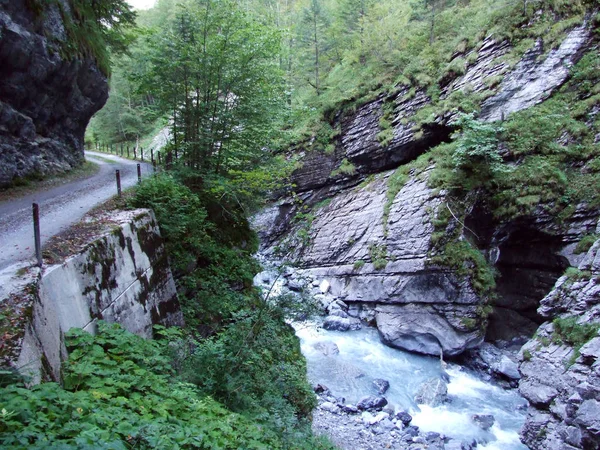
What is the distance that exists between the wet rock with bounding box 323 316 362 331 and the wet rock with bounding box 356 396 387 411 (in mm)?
4182

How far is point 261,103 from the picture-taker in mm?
9461

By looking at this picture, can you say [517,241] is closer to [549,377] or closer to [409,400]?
[549,377]

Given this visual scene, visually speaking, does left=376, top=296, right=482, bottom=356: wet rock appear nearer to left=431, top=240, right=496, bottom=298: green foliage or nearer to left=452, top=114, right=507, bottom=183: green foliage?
left=431, top=240, right=496, bottom=298: green foliage

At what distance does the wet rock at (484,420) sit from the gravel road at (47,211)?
37.4 feet

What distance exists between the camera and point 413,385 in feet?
38.4

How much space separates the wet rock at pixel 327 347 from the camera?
1333 cm

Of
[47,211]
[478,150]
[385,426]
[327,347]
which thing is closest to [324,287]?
[327,347]

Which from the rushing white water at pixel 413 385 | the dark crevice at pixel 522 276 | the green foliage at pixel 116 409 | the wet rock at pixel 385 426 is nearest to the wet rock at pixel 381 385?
the rushing white water at pixel 413 385

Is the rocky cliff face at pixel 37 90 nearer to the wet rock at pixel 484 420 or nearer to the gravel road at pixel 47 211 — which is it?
the gravel road at pixel 47 211

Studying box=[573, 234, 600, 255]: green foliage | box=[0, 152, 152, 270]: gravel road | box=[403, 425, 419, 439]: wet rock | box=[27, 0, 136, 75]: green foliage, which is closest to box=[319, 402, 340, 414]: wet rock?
box=[403, 425, 419, 439]: wet rock

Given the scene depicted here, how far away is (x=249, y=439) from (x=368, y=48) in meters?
25.6

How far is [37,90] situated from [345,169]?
14.8m

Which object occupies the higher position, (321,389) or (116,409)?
(116,409)

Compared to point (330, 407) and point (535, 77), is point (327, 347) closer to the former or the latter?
point (330, 407)
